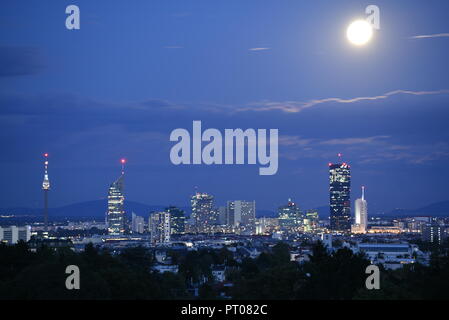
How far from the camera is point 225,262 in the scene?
144000mm

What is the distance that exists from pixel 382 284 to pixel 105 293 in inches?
659

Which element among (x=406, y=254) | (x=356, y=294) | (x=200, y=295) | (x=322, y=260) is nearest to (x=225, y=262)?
(x=406, y=254)

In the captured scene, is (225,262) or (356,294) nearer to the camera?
(356,294)

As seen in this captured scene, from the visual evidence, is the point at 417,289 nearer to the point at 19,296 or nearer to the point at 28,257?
the point at 19,296
